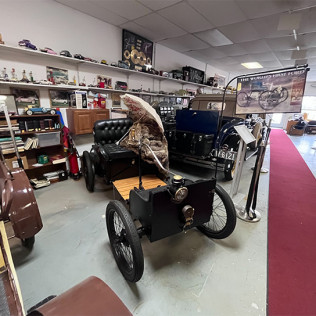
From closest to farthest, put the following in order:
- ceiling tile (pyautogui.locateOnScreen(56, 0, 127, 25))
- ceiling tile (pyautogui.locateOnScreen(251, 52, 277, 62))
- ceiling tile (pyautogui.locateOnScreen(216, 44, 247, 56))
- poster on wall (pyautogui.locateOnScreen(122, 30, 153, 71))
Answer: ceiling tile (pyautogui.locateOnScreen(56, 0, 127, 25)) < poster on wall (pyautogui.locateOnScreen(122, 30, 153, 71)) < ceiling tile (pyautogui.locateOnScreen(216, 44, 247, 56)) < ceiling tile (pyautogui.locateOnScreen(251, 52, 277, 62))

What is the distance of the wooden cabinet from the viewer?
10.8 ft

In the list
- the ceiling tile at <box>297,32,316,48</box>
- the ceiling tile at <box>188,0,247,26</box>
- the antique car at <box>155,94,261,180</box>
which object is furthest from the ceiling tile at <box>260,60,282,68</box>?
the antique car at <box>155,94,261,180</box>

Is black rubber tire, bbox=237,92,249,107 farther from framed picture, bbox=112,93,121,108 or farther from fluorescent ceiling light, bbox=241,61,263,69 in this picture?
fluorescent ceiling light, bbox=241,61,263,69

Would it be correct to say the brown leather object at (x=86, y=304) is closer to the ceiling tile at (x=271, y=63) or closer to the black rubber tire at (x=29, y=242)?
the black rubber tire at (x=29, y=242)

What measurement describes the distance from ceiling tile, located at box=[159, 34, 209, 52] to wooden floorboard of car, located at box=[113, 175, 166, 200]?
4.15 meters

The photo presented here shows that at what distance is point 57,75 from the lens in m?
3.33

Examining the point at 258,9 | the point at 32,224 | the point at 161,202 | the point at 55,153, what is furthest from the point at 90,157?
the point at 258,9

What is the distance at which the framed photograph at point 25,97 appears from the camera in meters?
2.90

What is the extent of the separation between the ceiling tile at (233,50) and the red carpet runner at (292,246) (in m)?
4.21

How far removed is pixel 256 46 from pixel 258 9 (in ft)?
7.77

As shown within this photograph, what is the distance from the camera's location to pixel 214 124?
3.32 meters

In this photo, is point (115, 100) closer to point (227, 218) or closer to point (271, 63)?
point (227, 218)

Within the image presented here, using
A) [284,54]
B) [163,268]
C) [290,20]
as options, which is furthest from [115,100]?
[284,54]

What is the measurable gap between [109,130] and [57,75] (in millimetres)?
1422
